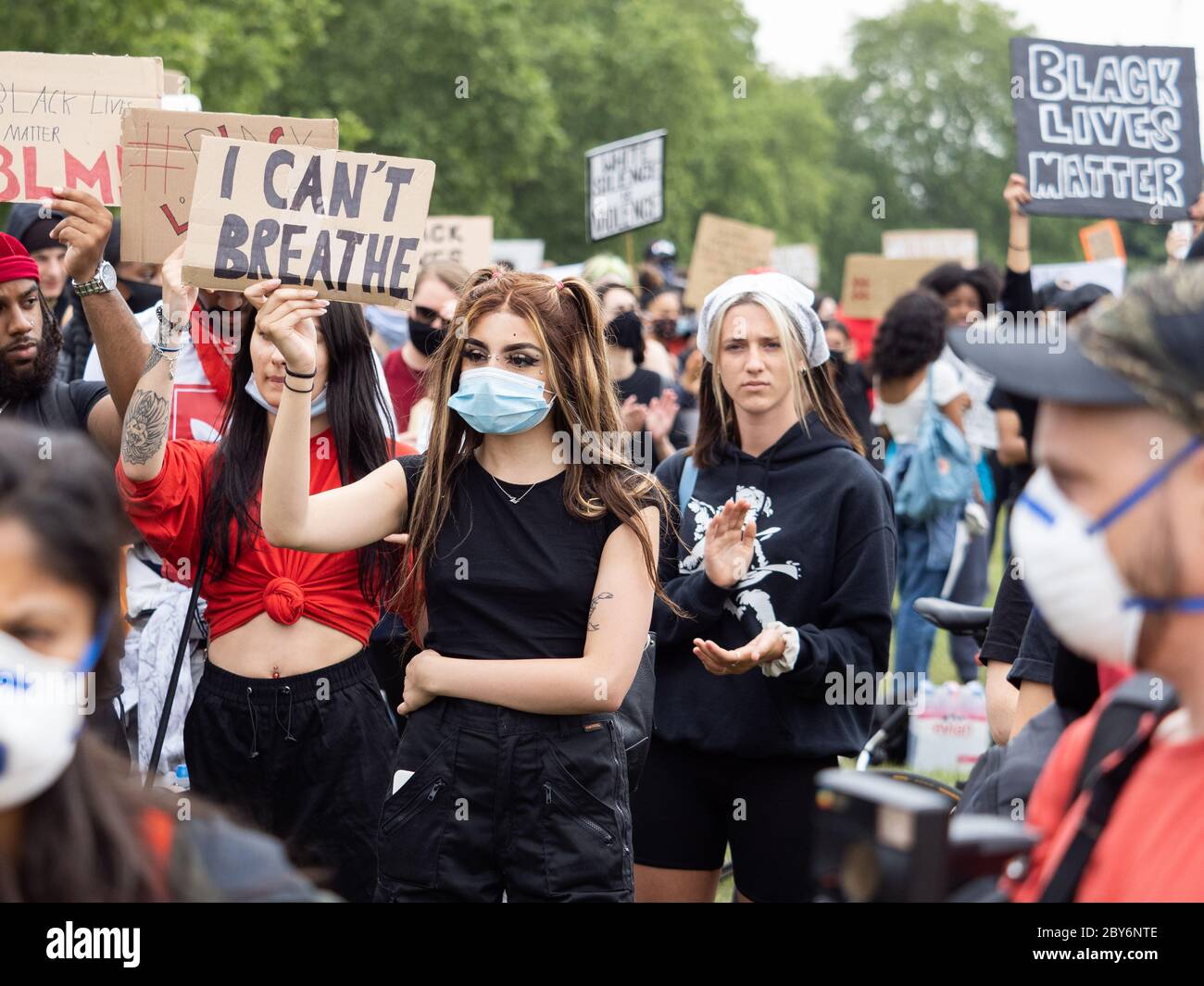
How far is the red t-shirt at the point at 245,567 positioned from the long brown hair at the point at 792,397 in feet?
3.76

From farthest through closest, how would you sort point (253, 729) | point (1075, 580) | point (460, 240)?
point (460, 240) → point (253, 729) → point (1075, 580)

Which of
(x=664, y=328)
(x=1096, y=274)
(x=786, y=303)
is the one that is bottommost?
(x=786, y=303)

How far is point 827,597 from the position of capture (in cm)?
433

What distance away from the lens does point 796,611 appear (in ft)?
14.1

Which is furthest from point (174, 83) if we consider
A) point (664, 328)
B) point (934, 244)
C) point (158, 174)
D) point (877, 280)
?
point (934, 244)

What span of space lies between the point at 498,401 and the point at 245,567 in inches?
39.7

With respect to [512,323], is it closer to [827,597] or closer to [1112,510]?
[827,597]

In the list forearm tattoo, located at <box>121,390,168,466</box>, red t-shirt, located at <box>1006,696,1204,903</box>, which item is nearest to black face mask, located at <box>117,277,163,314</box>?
forearm tattoo, located at <box>121,390,168,466</box>

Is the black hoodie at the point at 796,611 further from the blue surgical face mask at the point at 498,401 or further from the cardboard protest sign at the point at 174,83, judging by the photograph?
the cardboard protest sign at the point at 174,83

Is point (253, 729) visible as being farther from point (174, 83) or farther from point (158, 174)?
point (174, 83)

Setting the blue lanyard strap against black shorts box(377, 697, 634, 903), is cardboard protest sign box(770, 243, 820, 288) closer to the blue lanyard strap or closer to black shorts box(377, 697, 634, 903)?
black shorts box(377, 697, 634, 903)

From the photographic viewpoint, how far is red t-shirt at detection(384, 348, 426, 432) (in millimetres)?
7184

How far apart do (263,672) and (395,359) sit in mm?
3770

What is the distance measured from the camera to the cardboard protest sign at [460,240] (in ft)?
34.0
